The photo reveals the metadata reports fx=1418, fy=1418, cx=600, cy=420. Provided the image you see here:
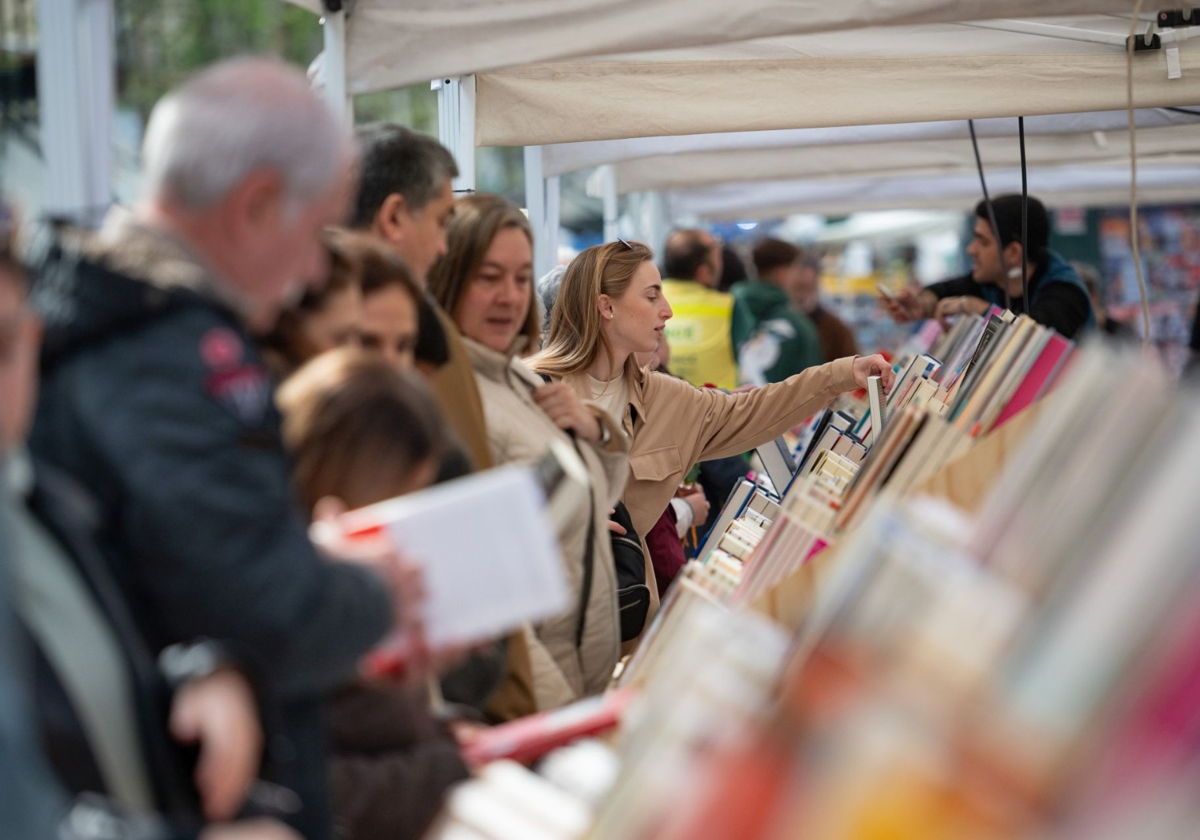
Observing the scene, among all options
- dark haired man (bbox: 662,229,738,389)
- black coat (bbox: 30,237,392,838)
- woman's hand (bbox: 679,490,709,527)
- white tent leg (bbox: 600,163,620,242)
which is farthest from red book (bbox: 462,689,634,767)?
white tent leg (bbox: 600,163,620,242)

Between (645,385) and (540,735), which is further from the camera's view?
(645,385)

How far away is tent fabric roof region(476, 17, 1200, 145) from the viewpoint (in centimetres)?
356

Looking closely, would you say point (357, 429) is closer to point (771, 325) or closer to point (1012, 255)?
point (1012, 255)

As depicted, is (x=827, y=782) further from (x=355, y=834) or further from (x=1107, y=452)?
(x=355, y=834)

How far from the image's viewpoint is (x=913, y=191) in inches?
328

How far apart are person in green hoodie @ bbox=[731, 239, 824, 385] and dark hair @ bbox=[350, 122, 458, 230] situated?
13.7 feet

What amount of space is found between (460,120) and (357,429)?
214cm

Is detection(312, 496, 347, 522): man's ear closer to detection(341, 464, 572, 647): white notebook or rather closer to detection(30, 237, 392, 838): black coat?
detection(341, 464, 572, 647): white notebook

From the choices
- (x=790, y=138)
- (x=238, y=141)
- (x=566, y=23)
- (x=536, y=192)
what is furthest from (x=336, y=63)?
(x=790, y=138)

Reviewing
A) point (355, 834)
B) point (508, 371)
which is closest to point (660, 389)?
point (508, 371)

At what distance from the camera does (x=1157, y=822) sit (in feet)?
2.91

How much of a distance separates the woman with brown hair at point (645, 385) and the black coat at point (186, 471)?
202 cm

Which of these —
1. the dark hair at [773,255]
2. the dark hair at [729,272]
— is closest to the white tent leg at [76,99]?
the dark hair at [773,255]

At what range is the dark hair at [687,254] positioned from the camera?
6.00 m
